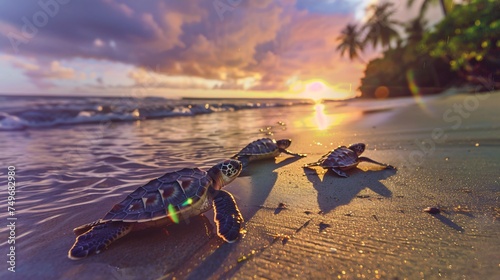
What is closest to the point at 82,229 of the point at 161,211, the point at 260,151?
the point at 161,211

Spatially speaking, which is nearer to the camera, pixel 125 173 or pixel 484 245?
pixel 484 245

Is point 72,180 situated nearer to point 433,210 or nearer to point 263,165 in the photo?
point 263,165

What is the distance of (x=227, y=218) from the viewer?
267 centimetres

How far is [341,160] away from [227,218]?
101 inches

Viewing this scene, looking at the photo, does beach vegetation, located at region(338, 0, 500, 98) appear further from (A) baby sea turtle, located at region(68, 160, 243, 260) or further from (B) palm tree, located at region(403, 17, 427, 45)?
(A) baby sea turtle, located at region(68, 160, 243, 260)

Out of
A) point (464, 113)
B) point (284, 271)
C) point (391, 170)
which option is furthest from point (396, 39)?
point (284, 271)

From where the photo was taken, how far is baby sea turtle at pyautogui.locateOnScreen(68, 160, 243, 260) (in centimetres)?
249

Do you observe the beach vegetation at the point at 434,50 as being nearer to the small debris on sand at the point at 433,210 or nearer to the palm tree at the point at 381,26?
the palm tree at the point at 381,26

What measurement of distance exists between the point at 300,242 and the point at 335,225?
0.50 m

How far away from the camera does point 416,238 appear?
2244mm

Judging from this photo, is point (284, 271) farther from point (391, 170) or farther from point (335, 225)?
point (391, 170)

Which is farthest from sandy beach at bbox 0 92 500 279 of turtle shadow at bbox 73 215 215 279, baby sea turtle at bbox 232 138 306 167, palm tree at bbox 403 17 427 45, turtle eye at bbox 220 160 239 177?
palm tree at bbox 403 17 427 45

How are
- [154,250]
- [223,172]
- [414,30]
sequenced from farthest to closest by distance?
[414,30]
[223,172]
[154,250]

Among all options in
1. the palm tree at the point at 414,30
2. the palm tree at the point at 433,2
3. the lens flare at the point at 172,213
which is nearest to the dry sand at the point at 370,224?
the lens flare at the point at 172,213
